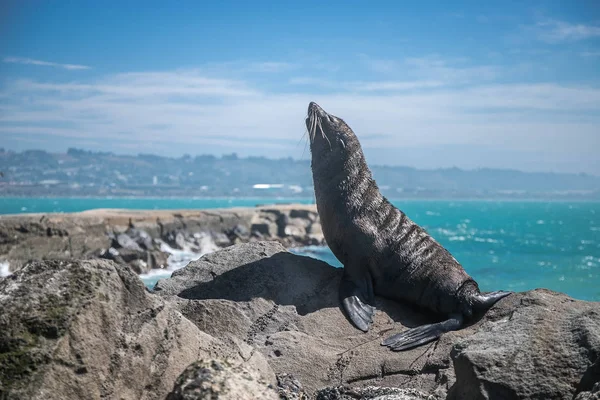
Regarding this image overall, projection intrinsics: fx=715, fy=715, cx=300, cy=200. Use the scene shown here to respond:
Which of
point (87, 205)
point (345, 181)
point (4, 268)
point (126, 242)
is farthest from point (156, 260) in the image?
point (87, 205)

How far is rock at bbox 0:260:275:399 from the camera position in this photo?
3.67 meters

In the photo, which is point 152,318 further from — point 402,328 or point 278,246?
point 278,246

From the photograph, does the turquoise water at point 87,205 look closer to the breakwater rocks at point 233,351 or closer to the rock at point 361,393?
the breakwater rocks at point 233,351

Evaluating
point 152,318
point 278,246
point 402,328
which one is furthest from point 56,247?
point 152,318

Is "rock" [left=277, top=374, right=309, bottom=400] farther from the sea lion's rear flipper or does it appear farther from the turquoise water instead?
the turquoise water

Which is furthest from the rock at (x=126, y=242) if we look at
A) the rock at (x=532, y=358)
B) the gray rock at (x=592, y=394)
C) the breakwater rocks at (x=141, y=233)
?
the gray rock at (x=592, y=394)

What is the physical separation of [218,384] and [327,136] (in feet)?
15.1

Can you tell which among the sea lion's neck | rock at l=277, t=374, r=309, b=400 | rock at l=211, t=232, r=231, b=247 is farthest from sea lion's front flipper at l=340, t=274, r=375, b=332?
rock at l=211, t=232, r=231, b=247

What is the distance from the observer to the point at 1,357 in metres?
3.68

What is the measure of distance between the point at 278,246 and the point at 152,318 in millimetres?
3696

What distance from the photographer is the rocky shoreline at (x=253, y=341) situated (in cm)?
375

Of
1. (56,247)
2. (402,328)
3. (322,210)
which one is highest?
(322,210)

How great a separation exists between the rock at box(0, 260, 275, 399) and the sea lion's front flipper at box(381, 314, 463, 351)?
6.35 ft

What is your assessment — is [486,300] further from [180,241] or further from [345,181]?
[180,241]
